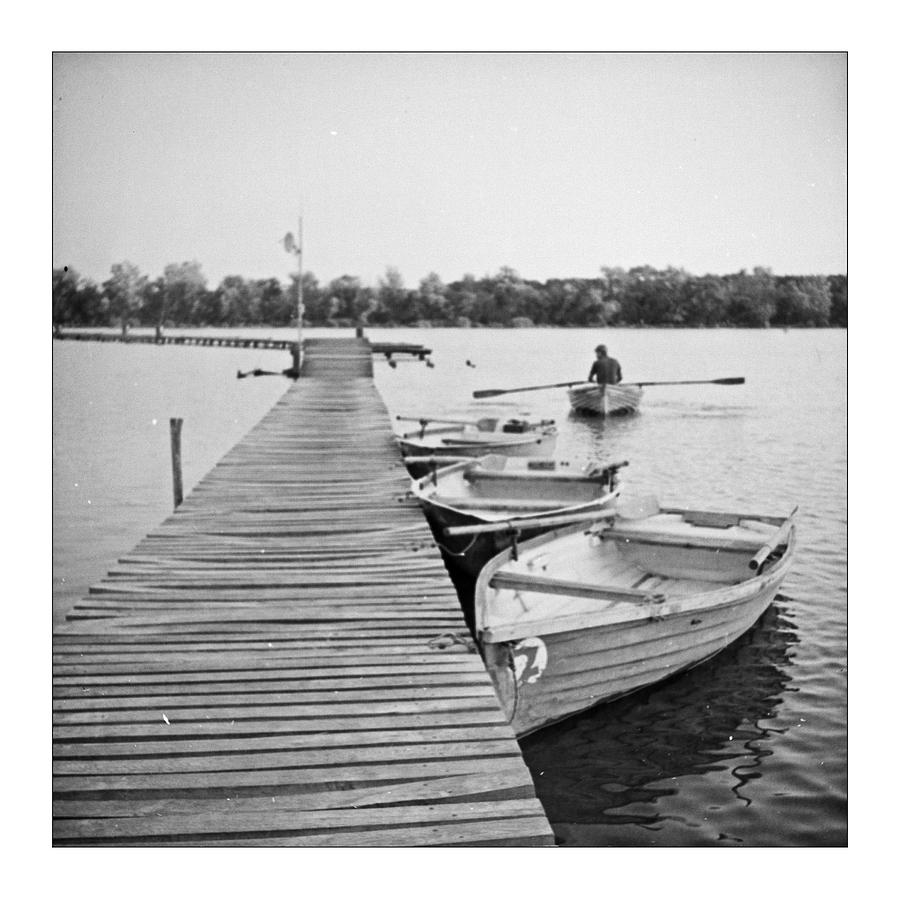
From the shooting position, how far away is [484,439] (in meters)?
8.46

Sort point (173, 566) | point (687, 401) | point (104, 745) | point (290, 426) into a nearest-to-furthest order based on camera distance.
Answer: point (104, 745), point (173, 566), point (290, 426), point (687, 401)

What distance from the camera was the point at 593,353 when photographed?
24.8 feet

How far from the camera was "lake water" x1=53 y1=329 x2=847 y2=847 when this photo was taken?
3.84m

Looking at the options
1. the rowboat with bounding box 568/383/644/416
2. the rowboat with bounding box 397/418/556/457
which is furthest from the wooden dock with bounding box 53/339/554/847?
the rowboat with bounding box 568/383/644/416

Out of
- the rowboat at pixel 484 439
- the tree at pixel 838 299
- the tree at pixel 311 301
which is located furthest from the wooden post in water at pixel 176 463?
the tree at pixel 838 299

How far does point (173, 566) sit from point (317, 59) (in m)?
2.18

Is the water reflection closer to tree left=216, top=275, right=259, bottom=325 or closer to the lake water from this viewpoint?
the lake water

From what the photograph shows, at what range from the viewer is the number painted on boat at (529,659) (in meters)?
3.91

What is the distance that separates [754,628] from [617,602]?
61.2 inches

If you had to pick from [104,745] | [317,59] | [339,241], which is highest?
[317,59]

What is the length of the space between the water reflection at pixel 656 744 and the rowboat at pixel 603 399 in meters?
6.15
